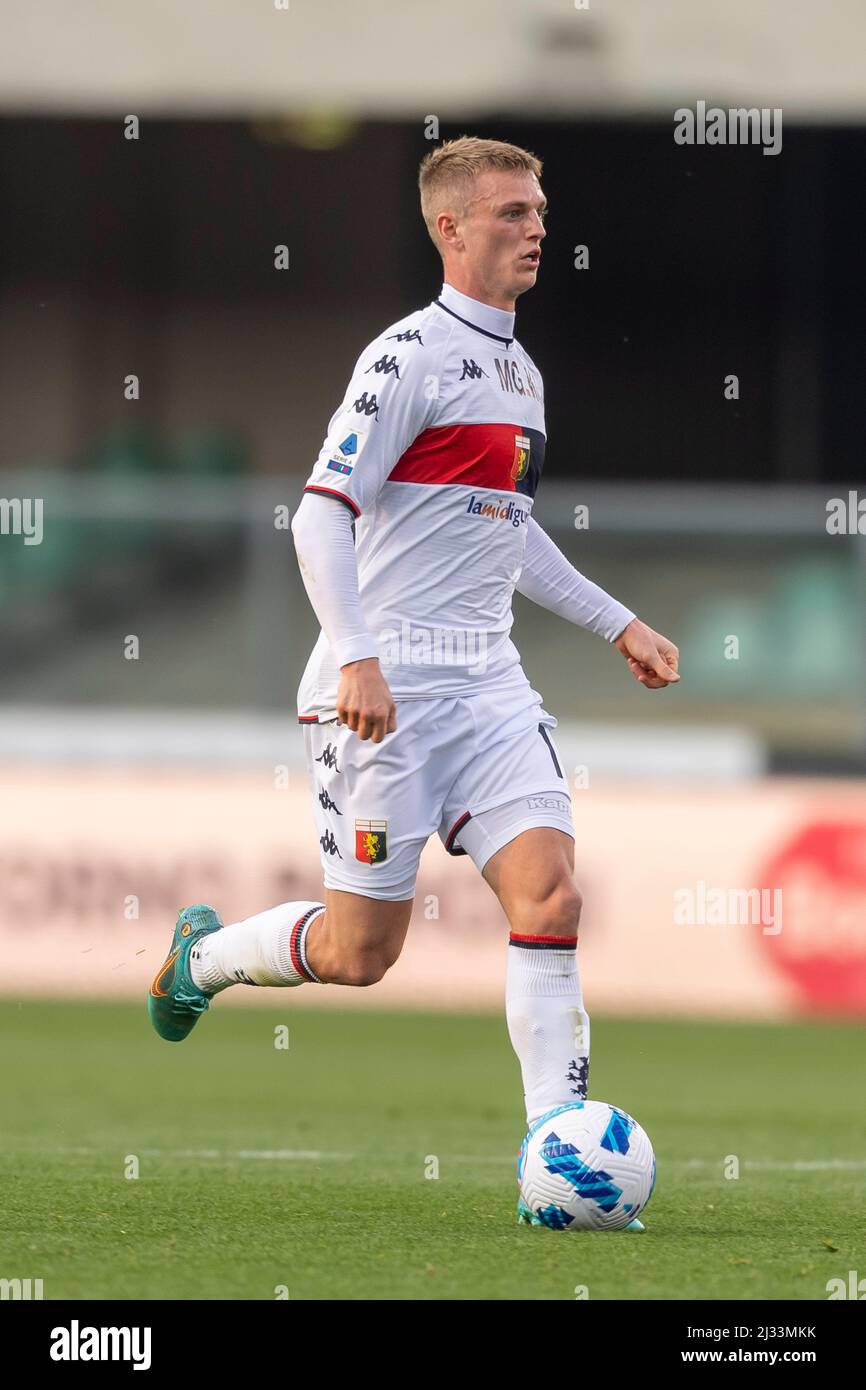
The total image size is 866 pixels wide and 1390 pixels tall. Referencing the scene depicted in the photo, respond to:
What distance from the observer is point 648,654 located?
233 inches

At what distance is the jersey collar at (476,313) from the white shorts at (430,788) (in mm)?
867

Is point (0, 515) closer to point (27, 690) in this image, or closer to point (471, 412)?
point (27, 690)

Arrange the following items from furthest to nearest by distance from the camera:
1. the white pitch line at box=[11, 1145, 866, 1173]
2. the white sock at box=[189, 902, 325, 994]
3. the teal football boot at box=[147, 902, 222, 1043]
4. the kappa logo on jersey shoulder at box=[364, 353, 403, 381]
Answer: the white pitch line at box=[11, 1145, 866, 1173]
the teal football boot at box=[147, 902, 222, 1043]
the white sock at box=[189, 902, 325, 994]
the kappa logo on jersey shoulder at box=[364, 353, 403, 381]

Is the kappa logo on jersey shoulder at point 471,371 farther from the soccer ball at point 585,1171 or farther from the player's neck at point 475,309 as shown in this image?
the soccer ball at point 585,1171

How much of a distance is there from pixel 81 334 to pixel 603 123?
17.5ft

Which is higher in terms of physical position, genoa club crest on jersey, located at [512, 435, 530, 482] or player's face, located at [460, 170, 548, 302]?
player's face, located at [460, 170, 548, 302]

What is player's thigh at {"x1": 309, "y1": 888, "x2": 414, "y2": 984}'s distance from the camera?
18.2ft

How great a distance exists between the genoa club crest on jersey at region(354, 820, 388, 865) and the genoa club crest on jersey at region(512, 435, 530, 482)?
0.88m

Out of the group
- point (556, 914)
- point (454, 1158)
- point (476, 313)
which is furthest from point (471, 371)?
point (454, 1158)

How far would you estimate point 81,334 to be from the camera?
70.8ft

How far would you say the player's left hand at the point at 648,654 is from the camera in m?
5.92

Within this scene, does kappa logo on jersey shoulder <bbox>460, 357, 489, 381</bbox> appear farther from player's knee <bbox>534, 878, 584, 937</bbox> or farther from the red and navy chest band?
player's knee <bbox>534, 878, 584, 937</bbox>

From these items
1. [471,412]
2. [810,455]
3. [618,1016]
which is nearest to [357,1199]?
[471,412]

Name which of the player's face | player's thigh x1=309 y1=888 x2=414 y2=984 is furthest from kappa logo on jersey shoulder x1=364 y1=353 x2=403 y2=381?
player's thigh x1=309 y1=888 x2=414 y2=984
